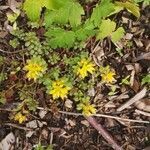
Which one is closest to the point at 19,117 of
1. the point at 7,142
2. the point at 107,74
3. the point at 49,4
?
the point at 7,142

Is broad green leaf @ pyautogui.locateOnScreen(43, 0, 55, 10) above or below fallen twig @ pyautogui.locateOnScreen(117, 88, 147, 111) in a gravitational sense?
above

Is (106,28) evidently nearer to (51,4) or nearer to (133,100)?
(51,4)

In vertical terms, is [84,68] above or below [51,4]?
below

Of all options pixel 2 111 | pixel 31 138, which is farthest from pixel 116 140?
pixel 2 111

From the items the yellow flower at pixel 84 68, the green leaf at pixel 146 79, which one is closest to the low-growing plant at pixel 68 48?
the yellow flower at pixel 84 68

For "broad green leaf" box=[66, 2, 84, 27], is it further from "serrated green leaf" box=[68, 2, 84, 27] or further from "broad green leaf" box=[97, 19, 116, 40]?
"broad green leaf" box=[97, 19, 116, 40]

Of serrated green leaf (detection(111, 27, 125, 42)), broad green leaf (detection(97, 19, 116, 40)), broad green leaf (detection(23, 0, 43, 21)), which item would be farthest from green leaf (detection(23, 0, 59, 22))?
serrated green leaf (detection(111, 27, 125, 42))

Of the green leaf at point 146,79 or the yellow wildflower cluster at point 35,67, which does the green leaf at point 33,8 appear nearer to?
the yellow wildflower cluster at point 35,67
